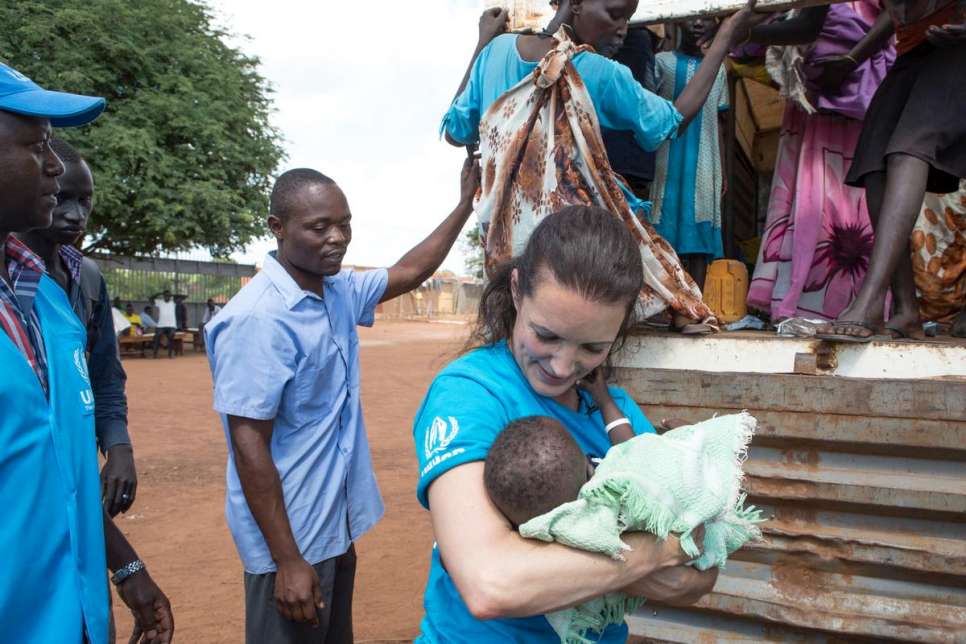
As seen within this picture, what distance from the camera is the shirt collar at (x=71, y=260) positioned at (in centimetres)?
242

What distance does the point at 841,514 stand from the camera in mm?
2109

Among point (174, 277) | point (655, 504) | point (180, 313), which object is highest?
point (655, 504)

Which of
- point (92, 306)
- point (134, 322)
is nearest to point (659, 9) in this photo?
point (92, 306)

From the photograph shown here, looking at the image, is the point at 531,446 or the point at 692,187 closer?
the point at 531,446

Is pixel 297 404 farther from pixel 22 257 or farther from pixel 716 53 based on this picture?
pixel 716 53

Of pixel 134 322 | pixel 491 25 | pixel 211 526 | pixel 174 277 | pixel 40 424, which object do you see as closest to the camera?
pixel 40 424

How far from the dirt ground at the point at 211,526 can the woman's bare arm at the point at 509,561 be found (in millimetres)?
937

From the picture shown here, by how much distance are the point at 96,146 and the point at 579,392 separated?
16253 millimetres

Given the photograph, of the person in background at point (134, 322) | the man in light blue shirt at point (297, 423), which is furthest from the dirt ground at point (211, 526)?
the person in background at point (134, 322)

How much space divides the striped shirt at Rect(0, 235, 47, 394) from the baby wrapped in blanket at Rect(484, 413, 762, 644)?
0.96m

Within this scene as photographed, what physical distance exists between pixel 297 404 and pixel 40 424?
0.95 m

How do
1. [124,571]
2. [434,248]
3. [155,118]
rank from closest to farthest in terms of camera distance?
1. [124,571]
2. [434,248]
3. [155,118]

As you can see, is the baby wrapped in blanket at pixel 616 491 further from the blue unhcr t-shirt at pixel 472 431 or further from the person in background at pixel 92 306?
the person in background at pixel 92 306

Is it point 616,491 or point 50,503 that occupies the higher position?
point 616,491
